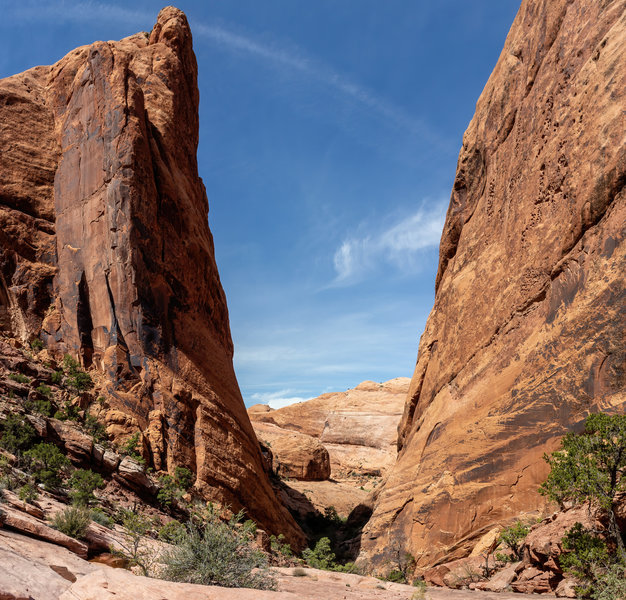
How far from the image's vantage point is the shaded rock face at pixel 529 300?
15742 mm

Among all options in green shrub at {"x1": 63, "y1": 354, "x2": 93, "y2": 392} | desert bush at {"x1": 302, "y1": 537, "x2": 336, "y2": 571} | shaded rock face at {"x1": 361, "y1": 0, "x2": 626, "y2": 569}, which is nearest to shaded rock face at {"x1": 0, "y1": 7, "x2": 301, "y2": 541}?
green shrub at {"x1": 63, "y1": 354, "x2": 93, "y2": 392}

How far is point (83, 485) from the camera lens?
17016 mm

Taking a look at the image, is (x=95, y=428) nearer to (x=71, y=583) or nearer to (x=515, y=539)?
(x=71, y=583)

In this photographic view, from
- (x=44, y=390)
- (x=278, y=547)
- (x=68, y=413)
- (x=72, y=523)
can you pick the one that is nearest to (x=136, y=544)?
(x=72, y=523)

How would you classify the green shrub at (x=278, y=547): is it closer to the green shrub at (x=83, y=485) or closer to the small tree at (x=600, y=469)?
the green shrub at (x=83, y=485)

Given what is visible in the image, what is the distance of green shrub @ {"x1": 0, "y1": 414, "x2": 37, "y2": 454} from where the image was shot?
16859 millimetres

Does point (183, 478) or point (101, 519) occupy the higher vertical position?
point (183, 478)

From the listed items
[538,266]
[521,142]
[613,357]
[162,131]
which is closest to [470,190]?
[521,142]

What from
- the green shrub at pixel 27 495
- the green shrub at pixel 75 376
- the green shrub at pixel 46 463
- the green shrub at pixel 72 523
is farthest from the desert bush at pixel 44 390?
the green shrub at pixel 72 523

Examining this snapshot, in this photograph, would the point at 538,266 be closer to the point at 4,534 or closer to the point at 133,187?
the point at 4,534

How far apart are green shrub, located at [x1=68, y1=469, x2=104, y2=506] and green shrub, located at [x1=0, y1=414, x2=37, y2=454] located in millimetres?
2062

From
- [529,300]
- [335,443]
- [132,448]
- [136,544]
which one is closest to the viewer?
[136,544]

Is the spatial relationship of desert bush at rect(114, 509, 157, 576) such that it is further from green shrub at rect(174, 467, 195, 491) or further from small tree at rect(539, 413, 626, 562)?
small tree at rect(539, 413, 626, 562)

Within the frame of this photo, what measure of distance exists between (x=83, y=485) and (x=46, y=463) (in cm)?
148
